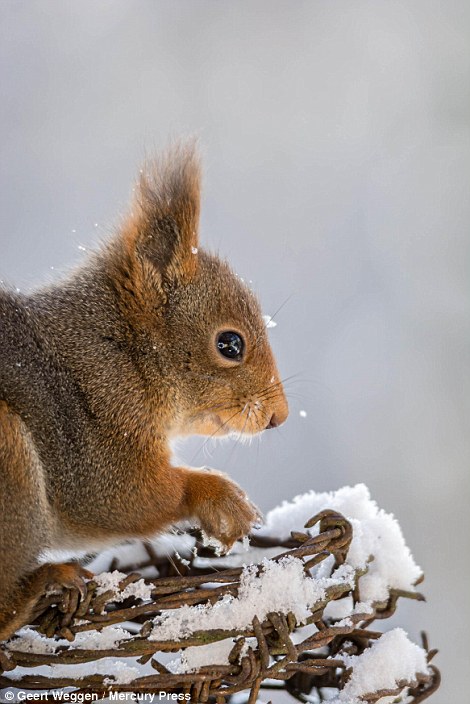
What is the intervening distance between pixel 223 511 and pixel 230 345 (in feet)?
1.00

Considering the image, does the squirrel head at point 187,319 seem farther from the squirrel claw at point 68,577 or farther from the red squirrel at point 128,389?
the squirrel claw at point 68,577

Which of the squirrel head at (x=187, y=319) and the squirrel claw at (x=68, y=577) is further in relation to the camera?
the squirrel head at (x=187, y=319)

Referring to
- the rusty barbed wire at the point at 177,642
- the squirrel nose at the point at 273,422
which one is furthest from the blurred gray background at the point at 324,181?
the rusty barbed wire at the point at 177,642

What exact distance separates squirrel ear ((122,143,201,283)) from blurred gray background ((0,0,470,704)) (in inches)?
27.3

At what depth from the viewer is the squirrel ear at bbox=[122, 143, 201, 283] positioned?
1540 millimetres

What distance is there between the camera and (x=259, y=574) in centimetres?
120

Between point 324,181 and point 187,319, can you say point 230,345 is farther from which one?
point 324,181

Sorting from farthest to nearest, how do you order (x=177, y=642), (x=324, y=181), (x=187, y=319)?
(x=324, y=181) < (x=187, y=319) < (x=177, y=642)

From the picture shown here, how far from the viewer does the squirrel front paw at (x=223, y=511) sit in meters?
1.40

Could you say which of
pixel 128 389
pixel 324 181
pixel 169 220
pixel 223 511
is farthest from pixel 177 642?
pixel 324 181

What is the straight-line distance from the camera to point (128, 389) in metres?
1.44

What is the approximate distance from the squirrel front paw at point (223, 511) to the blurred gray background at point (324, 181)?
794 mm

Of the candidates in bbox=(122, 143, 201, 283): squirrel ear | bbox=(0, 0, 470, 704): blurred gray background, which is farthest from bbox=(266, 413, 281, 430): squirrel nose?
bbox=(0, 0, 470, 704): blurred gray background

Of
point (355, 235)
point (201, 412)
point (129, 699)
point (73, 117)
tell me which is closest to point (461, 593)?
point (355, 235)
